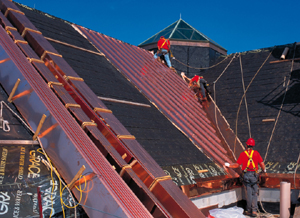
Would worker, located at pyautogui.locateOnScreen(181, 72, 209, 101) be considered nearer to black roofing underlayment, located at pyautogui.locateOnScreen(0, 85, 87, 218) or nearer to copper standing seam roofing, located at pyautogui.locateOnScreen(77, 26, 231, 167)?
copper standing seam roofing, located at pyautogui.locateOnScreen(77, 26, 231, 167)

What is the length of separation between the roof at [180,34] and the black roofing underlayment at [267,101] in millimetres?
3555

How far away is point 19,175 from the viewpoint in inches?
156

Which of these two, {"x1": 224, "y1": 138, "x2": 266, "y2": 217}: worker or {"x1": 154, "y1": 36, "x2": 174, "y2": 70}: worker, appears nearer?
{"x1": 224, "y1": 138, "x2": 266, "y2": 217}: worker

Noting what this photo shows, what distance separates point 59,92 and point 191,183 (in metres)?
3.17

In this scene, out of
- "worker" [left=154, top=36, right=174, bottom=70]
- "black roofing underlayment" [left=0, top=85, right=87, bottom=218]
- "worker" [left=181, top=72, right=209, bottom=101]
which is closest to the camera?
"black roofing underlayment" [left=0, top=85, right=87, bottom=218]

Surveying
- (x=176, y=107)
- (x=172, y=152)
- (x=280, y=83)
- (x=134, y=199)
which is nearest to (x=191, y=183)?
(x=172, y=152)

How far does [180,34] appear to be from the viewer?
1670 centimetres

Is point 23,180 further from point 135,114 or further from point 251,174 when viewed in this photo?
point 251,174

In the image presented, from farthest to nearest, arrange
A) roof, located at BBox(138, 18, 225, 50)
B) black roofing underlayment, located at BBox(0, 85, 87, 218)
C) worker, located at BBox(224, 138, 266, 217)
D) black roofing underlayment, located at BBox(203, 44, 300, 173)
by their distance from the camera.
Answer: roof, located at BBox(138, 18, 225, 50) → black roofing underlayment, located at BBox(203, 44, 300, 173) → worker, located at BBox(224, 138, 266, 217) → black roofing underlayment, located at BBox(0, 85, 87, 218)

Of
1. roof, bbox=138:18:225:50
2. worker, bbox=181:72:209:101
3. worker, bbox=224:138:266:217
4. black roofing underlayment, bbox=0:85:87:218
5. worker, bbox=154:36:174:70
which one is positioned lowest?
worker, bbox=224:138:266:217

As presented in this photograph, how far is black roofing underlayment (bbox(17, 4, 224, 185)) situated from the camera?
631 centimetres

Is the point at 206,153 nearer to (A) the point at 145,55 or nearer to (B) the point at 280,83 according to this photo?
(B) the point at 280,83

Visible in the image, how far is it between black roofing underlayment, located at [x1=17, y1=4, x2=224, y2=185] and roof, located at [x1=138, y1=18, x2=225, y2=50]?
7.63 metres

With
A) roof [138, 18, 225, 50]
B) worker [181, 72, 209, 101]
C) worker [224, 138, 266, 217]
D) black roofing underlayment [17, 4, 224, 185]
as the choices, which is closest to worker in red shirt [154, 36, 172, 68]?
worker [181, 72, 209, 101]
